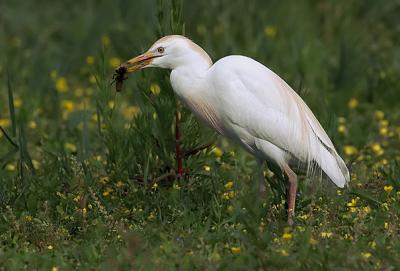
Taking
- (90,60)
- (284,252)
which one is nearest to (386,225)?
(284,252)

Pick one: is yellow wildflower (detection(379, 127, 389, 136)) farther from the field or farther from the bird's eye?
the bird's eye

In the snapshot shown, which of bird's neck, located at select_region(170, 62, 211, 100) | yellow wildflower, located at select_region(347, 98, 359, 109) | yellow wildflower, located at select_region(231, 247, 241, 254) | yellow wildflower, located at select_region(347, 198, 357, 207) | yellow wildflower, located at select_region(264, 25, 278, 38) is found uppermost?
bird's neck, located at select_region(170, 62, 211, 100)

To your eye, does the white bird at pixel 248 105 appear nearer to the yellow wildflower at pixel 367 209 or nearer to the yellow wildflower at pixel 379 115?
the yellow wildflower at pixel 367 209

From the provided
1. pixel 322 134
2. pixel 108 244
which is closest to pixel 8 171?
pixel 108 244

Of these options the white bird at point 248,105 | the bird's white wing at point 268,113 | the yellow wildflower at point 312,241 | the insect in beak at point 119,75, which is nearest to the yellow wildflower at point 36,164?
the insect in beak at point 119,75

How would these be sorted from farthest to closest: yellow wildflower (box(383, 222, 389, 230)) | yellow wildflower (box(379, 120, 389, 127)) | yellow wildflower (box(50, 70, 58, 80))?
yellow wildflower (box(50, 70, 58, 80)), yellow wildflower (box(379, 120, 389, 127)), yellow wildflower (box(383, 222, 389, 230))

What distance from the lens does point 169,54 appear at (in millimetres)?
5555

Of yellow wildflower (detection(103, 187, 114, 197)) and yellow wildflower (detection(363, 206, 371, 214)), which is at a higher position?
yellow wildflower (detection(103, 187, 114, 197))

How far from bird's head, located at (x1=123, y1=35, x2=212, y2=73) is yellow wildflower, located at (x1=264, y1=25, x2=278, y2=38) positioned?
3743 millimetres

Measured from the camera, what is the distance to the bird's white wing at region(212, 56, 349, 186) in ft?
18.2

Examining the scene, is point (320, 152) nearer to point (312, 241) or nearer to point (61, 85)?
point (312, 241)

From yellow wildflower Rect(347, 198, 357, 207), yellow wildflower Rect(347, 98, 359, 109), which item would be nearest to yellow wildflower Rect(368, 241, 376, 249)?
yellow wildflower Rect(347, 198, 357, 207)

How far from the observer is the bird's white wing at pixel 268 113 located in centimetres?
555

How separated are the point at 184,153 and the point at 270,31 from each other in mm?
3631
